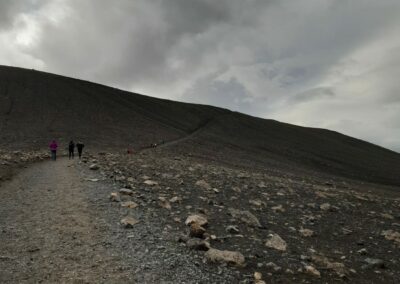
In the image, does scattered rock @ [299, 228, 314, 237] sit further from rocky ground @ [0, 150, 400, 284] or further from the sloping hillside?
the sloping hillside

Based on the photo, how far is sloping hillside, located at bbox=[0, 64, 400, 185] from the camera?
2311 inches

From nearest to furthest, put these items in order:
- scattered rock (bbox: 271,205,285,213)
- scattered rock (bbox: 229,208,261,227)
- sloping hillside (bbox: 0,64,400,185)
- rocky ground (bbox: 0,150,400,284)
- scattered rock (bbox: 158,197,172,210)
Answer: rocky ground (bbox: 0,150,400,284), scattered rock (bbox: 229,208,261,227), scattered rock (bbox: 158,197,172,210), scattered rock (bbox: 271,205,285,213), sloping hillside (bbox: 0,64,400,185)

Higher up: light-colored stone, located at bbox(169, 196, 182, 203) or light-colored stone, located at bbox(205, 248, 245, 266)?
light-colored stone, located at bbox(169, 196, 182, 203)

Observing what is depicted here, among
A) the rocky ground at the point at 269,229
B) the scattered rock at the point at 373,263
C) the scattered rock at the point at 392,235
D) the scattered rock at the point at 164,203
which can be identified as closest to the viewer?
the rocky ground at the point at 269,229

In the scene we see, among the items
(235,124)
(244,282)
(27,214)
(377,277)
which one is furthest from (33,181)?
(235,124)

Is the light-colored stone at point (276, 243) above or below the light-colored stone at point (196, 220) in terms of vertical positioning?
below

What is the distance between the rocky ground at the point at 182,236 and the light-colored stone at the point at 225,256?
0.08ft

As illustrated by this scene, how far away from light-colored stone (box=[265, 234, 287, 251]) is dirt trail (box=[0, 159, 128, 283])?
14.5ft

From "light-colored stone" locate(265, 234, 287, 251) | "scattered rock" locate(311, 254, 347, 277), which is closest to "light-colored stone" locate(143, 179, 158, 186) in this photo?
"light-colored stone" locate(265, 234, 287, 251)

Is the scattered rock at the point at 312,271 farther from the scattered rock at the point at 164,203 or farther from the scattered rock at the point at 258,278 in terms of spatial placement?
the scattered rock at the point at 164,203

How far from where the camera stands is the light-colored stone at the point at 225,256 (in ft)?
29.6

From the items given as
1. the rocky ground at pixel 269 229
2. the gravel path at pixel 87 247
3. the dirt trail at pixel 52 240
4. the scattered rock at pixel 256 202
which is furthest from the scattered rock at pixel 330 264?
the scattered rock at pixel 256 202

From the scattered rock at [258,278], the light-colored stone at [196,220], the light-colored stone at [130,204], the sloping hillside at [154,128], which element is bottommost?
the scattered rock at [258,278]

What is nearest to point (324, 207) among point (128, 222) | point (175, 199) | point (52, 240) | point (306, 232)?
point (306, 232)
